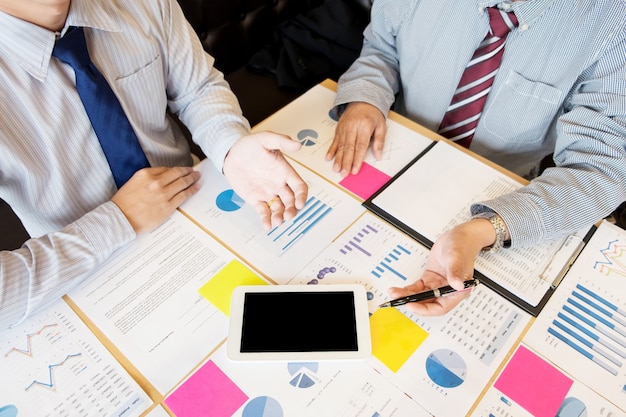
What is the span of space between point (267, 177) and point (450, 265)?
0.39 meters

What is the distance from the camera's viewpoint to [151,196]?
792 mm

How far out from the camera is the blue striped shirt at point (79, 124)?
68 cm

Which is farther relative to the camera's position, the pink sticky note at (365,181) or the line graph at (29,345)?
the pink sticky note at (365,181)

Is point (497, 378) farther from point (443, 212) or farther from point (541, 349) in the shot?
point (443, 212)

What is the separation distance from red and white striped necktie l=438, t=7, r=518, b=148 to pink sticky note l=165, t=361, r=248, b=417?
87 cm

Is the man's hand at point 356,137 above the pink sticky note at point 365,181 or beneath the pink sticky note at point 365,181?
above

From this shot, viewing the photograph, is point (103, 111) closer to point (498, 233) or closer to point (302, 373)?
point (302, 373)

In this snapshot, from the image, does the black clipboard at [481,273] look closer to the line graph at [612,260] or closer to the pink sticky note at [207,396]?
the line graph at [612,260]

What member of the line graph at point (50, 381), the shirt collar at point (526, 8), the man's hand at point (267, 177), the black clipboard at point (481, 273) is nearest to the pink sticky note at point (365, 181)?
the black clipboard at point (481, 273)

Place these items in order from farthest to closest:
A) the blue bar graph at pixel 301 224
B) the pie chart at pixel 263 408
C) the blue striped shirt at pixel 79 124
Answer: the blue bar graph at pixel 301 224
the blue striped shirt at pixel 79 124
the pie chart at pixel 263 408

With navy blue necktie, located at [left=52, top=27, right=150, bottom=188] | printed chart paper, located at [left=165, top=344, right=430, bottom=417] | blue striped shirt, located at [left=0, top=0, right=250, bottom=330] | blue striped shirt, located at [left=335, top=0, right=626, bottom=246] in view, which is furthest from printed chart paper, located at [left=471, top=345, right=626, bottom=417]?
navy blue necktie, located at [left=52, top=27, right=150, bottom=188]

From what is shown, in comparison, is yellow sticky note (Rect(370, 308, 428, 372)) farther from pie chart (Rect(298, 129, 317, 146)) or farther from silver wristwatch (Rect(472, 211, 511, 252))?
pie chart (Rect(298, 129, 317, 146))

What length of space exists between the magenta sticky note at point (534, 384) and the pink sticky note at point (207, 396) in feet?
1.26

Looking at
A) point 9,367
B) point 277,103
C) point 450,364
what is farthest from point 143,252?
point 277,103
